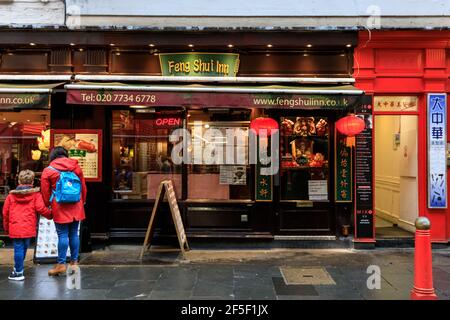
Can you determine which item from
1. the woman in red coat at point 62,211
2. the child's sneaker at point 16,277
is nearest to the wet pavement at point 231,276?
the child's sneaker at point 16,277

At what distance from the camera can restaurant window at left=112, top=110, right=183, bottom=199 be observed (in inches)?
382

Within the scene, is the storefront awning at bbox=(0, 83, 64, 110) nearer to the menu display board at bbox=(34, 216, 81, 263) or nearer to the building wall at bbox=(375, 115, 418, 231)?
the menu display board at bbox=(34, 216, 81, 263)

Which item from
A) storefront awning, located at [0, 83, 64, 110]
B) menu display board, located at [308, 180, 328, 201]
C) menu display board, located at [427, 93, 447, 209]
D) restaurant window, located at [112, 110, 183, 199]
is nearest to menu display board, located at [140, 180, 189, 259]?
restaurant window, located at [112, 110, 183, 199]

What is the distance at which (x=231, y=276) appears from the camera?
7.43 meters

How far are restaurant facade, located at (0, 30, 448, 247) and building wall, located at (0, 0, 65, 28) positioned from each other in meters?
0.54

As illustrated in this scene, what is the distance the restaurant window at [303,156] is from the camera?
959 cm

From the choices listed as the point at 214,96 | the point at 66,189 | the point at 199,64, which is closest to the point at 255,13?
the point at 199,64

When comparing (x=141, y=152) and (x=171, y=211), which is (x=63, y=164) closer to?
(x=171, y=211)

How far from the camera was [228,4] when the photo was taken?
9.48 m

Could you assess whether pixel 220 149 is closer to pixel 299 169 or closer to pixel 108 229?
pixel 299 169

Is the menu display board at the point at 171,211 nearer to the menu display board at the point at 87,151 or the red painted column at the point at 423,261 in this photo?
the menu display board at the point at 87,151

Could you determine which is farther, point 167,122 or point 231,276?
point 167,122

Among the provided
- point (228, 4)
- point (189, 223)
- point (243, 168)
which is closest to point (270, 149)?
point (243, 168)

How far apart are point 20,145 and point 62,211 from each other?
3509 mm
